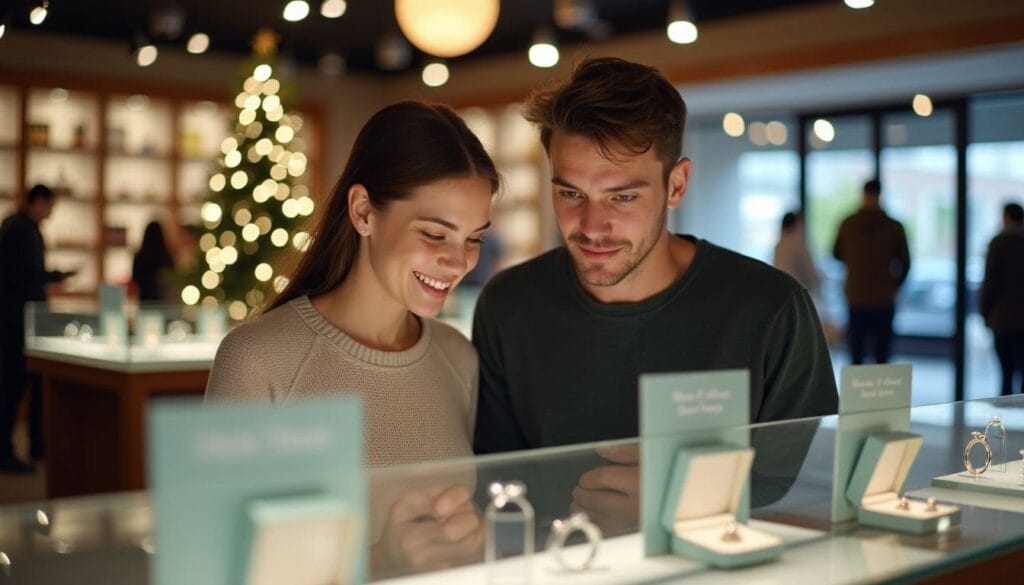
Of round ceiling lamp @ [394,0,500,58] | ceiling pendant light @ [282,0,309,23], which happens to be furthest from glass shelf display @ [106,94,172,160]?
round ceiling lamp @ [394,0,500,58]

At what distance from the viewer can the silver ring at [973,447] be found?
1.95 metres

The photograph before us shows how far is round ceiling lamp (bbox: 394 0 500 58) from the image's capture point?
5008 millimetres

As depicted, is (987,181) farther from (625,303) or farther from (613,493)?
(613,493)

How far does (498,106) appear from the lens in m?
11.1

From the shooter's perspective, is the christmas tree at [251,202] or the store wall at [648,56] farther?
the christmas tree at [251,202]

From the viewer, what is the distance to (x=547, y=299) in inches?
98.2

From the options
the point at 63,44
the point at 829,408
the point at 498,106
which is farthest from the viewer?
the point at 498,106

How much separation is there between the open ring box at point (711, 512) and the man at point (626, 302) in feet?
2.75

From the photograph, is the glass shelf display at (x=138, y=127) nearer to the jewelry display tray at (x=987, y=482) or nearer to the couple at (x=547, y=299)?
the couple at (x=547, y=299)

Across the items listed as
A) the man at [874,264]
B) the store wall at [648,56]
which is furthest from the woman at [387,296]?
the man at [874,264]

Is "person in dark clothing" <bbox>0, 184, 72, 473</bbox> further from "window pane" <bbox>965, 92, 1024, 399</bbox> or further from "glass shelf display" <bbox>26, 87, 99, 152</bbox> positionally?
"window pane" <bbox>965, 92, 1024, 399</bbox>

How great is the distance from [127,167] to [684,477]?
9923 mm

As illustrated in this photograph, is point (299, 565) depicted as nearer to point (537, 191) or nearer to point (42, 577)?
point (42, 577)

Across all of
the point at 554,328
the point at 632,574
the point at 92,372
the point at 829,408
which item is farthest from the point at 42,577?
the point at 92,372
